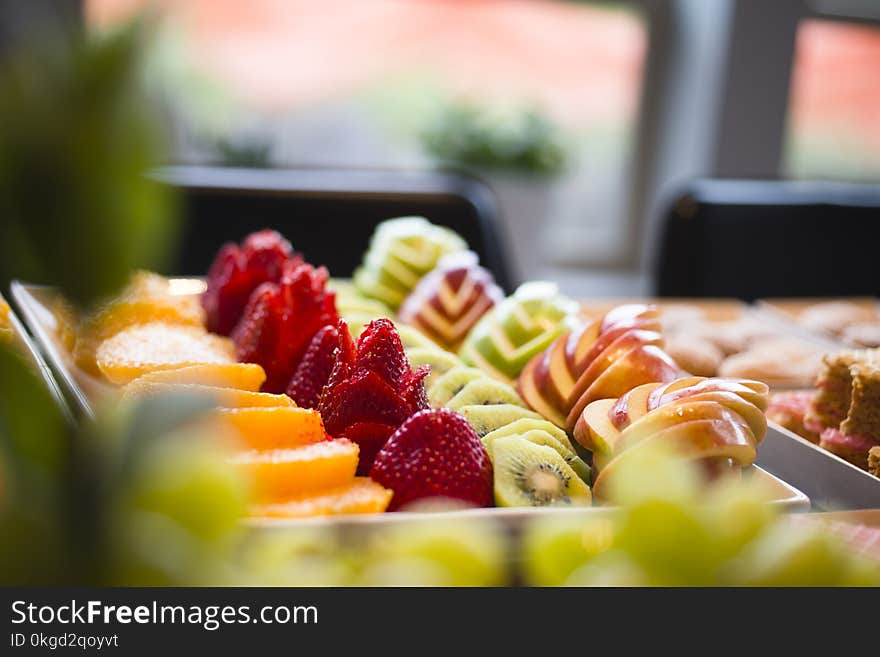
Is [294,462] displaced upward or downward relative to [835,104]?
downward

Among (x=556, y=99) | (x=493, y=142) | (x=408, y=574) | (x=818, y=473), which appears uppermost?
(x=556, y=99)

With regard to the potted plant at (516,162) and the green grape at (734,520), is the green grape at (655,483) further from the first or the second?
the potted plant at (516,162)

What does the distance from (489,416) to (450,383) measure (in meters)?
0.09

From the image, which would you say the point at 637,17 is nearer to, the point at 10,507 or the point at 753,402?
the point at 753,402

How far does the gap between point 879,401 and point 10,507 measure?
76 centimetres

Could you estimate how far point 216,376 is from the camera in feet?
2.68

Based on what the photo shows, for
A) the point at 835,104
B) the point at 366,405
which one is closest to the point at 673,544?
the point at 366,405

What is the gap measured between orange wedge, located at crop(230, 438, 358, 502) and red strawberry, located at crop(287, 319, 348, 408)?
0.52 feet

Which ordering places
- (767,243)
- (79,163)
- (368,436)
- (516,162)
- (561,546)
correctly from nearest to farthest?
(79,163) < (561,546) < (368,436) < (767,243) < (516,162)

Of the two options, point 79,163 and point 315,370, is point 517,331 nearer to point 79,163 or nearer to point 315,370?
point 315,370

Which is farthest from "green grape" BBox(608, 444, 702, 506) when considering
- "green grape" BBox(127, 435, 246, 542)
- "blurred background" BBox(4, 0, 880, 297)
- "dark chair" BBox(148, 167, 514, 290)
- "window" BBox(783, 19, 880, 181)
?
"window" BBox(783, 19, 880, 181)

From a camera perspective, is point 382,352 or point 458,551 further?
point 382,352

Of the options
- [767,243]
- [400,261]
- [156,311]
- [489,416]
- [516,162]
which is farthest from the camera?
[516,162]

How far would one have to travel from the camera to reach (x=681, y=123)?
349 centimetres
